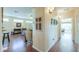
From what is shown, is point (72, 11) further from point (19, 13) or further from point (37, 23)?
point (19, 13)

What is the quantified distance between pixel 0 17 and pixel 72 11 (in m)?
1.25

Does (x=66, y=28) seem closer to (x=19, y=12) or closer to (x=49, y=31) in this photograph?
(x=49, y=31)

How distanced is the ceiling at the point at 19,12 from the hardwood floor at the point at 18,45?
38cm

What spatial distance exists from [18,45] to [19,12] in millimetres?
579

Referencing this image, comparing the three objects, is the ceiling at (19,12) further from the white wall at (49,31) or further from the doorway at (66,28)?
the doorway at (66,28)

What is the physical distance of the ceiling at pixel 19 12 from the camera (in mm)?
1873

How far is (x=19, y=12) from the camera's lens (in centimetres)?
191

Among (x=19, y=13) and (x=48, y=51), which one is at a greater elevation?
(x=19, y=13)

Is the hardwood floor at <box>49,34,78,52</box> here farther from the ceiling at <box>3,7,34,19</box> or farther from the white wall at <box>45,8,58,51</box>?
the ceiling at <box>3,7,34,19</box>

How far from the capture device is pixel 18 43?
1.92 m

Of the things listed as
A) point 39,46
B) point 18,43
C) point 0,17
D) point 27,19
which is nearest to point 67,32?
point 39,46
